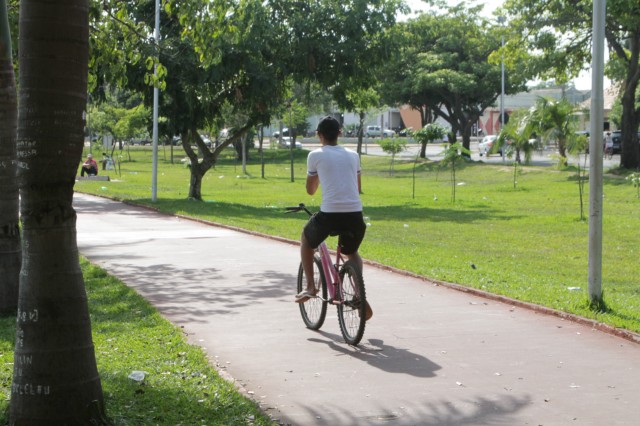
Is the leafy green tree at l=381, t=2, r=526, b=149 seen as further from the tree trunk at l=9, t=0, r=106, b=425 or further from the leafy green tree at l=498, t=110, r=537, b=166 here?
the tree trunk at l=9, t=0, r=106, b=425

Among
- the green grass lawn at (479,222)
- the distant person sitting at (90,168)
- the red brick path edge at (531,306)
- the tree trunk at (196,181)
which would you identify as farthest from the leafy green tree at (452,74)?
the red brick path edge at (531,306)

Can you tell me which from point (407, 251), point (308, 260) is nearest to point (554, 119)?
point (407, 251)

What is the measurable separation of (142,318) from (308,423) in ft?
12.7

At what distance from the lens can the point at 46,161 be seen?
532 cm

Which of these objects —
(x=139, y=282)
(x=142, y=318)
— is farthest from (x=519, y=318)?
(x=139, y=282)

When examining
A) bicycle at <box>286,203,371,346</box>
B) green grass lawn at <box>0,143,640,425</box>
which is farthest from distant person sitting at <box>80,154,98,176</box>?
bicycle at <box>286,203,371,346</box>

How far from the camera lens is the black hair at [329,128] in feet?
27.1

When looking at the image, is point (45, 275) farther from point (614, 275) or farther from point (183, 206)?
point (183, 206)

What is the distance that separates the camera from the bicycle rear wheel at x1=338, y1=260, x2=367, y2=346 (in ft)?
26.1

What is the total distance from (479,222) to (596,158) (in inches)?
581

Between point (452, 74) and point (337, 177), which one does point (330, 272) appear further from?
point (452, 74)

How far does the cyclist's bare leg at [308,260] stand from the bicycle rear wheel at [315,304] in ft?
0.24

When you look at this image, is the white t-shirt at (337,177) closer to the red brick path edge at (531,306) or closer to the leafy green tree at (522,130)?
the red brick path edge at (531,306)

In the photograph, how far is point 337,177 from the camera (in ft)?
26.7
